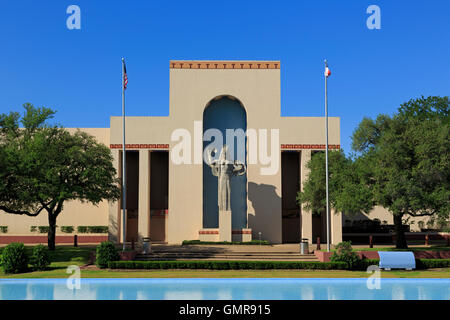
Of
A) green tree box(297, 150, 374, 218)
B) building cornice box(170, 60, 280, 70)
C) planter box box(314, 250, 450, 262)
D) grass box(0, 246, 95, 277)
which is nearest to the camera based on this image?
planter box box(314, 250, 450, 262)

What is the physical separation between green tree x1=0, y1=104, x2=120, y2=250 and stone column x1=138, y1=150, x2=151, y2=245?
19.2ft

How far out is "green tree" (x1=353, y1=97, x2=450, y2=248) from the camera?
982 inches

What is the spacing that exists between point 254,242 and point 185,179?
335 inches

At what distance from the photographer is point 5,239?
38.7m

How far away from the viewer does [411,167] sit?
86.8 feet

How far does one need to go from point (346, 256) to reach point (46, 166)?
19.5 meters

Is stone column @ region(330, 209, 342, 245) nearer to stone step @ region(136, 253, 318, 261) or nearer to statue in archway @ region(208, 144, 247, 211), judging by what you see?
statue in archway @ region(208, 144, 247, 211)

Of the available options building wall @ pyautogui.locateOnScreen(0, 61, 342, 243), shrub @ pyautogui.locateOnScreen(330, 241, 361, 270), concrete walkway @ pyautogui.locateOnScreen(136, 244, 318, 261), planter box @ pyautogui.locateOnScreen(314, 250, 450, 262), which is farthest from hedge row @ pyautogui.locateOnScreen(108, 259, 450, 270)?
building wall @ pyautogui.locateOnScreen(0, 61, 342, 243)

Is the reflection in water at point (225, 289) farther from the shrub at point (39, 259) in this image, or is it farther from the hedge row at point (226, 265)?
the hedge row at point (226, 265)

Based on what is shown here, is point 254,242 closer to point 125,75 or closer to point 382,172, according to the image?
point 382,172

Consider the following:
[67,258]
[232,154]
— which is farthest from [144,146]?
[67,258]

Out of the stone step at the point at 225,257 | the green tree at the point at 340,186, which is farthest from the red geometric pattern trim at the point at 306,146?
the stone step at the point at 225,257

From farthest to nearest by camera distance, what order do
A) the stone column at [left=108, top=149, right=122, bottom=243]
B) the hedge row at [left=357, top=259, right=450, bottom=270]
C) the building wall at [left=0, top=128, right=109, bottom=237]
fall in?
the building wall at [left=0, top=128, right=109, bottom=237], the stone column at [left=108, top=149, right=122, bottom=243], the hedge row at [left=357, top=259, right=450, bottom=270]
